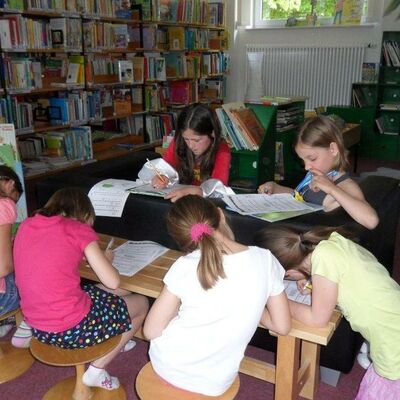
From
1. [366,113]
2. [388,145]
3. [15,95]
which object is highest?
[15,95]

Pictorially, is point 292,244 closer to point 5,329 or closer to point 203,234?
point 203,234

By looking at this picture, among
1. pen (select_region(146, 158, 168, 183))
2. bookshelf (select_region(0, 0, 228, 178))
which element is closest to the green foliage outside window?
bookshelf (select_region(0, 0, 228, 178))

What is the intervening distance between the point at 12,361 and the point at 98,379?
1.58 feet

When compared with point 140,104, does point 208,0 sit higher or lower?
higher

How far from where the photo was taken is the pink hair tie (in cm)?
121

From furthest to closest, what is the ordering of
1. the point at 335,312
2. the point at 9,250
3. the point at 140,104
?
the point at 140,104
the point at 9,250
the point at 335,312

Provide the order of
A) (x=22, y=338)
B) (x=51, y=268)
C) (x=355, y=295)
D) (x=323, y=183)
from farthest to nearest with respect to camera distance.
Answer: (x=22, y=338) → (x=323, y=183) → (x=51, y=268) → (x=355, y=295)

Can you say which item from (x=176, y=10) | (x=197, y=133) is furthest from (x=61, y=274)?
(x=176, y=10)

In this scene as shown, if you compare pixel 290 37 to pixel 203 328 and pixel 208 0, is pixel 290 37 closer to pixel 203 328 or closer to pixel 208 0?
pixel 208 0

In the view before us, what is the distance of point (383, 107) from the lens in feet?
18.7

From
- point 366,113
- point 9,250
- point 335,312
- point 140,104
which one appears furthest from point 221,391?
point 366,113

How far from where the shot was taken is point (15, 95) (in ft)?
14.1

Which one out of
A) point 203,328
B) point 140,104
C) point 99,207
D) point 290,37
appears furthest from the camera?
point 290,37

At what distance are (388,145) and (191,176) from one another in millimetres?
3994
